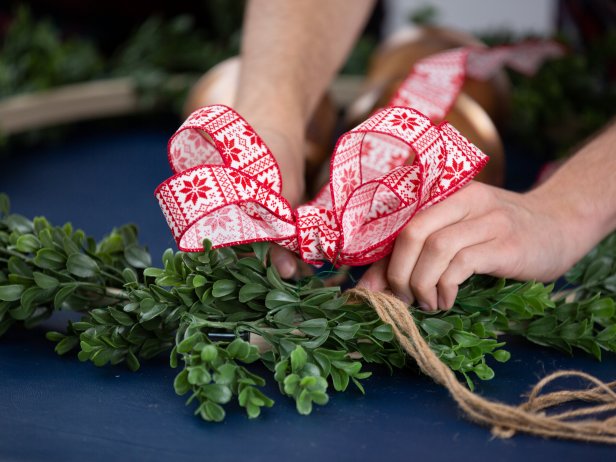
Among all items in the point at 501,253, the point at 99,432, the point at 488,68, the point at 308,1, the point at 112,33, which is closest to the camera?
the point at 99,432

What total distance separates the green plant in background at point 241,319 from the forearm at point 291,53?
0.27m

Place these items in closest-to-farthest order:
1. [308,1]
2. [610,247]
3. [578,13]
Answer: [610,247] → [308,1] → [578,13]

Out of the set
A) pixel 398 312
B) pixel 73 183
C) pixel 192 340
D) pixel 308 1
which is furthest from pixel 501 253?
pixel 73 183

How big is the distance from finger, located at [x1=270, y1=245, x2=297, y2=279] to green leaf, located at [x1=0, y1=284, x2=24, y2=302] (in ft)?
0.74

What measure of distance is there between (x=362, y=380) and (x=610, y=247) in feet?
1.07

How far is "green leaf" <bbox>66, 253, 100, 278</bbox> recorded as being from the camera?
0.77 metres

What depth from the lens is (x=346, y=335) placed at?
2.29ft

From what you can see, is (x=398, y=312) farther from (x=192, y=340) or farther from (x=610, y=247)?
(x=610, y=247)

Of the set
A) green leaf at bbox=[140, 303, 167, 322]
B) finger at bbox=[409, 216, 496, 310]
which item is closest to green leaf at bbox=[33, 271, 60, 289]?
green leaf at bbox=[140, 303, 167, 322]

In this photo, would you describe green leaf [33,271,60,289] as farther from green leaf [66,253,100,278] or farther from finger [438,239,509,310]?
finger [438,239,509,310]

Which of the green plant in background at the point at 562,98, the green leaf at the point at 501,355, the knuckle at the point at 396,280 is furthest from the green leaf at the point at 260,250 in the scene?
the green plant in background at the point at 562,98

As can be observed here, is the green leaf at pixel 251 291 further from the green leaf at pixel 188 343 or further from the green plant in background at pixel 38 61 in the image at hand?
the green plant in background at pixel 38 61

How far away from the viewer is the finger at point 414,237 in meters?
0.72

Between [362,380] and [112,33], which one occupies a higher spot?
[112,33]
